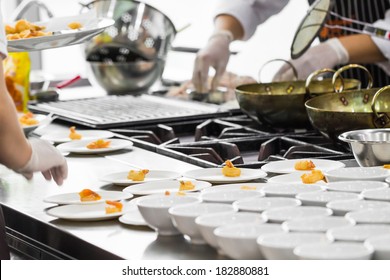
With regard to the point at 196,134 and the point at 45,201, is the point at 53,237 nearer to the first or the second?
the point at 45,201

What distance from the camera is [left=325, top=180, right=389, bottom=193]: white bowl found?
191 cm

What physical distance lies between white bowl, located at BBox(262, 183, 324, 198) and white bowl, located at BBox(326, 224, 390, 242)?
284 mm

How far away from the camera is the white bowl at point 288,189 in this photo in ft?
6.26

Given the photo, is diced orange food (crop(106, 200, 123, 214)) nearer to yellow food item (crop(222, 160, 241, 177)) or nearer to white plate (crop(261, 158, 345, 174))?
yellow food item (crop(222, 160, 241, 177))

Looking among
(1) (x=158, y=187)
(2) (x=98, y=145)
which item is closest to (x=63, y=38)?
(2) (x=98, y=145)

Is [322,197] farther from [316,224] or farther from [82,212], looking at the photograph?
[82,212]

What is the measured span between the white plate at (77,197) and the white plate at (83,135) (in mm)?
760

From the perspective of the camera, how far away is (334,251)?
1.52 m

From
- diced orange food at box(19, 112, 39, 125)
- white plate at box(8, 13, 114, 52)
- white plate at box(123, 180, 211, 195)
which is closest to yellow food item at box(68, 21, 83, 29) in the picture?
white plate at box(8, 13, 114, 52)

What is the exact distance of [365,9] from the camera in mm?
4090

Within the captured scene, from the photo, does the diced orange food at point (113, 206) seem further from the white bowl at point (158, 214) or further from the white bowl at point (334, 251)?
the white bowl at point (334, 251)

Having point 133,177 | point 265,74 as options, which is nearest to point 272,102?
point 133,177

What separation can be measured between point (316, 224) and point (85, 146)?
1.25m
